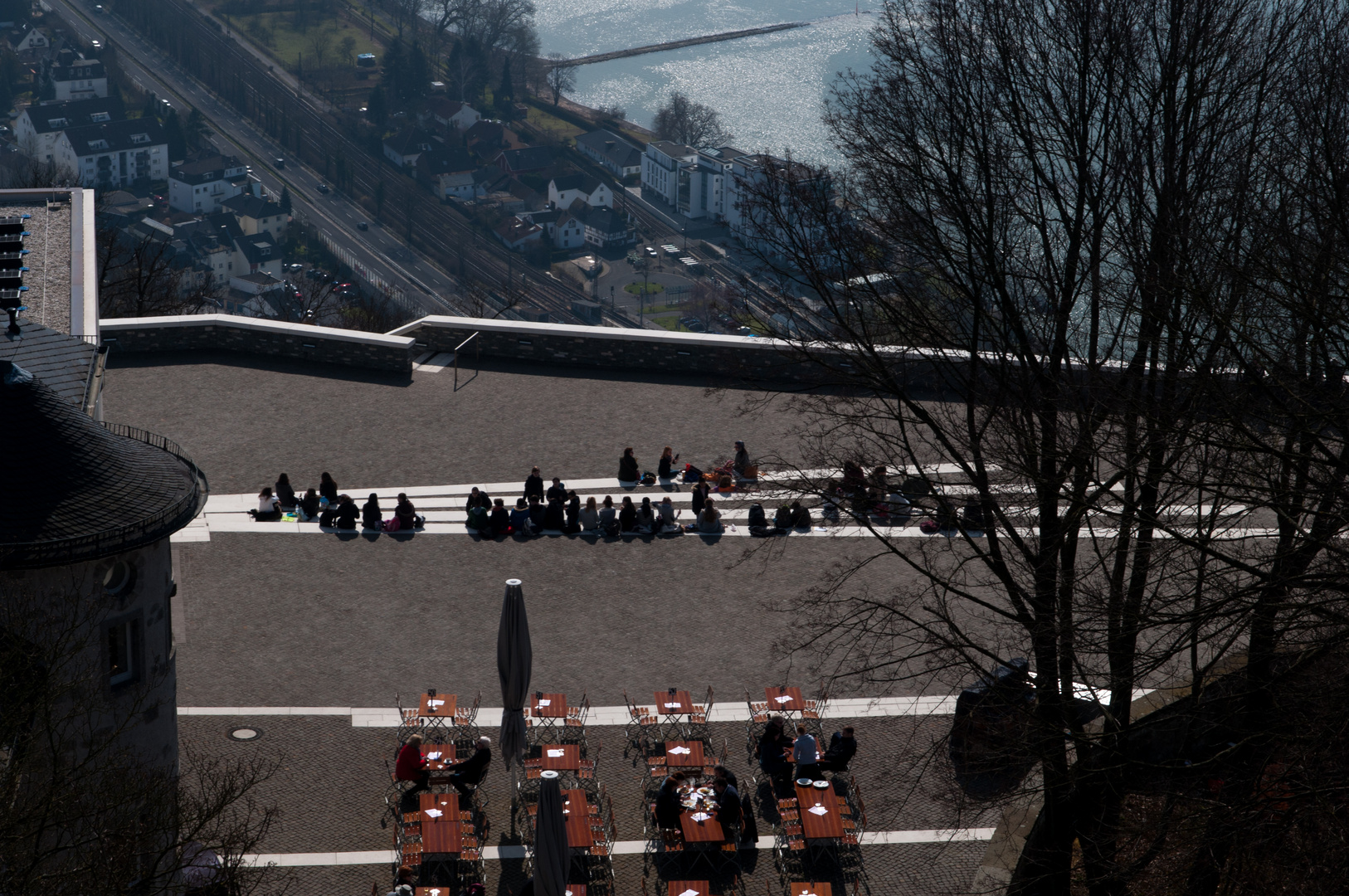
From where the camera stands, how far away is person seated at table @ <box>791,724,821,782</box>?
17234 mm

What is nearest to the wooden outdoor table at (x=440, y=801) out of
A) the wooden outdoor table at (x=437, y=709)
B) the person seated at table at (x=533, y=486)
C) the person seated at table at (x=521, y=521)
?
the wooden outdoor table at (x=437, y=709)

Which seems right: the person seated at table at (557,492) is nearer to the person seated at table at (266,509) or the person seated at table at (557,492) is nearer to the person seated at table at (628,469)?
the person seated at table at (628,469)

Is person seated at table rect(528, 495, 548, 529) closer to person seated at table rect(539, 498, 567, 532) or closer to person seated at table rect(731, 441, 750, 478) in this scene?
person seated at table rect(539, 498, 567, 532)

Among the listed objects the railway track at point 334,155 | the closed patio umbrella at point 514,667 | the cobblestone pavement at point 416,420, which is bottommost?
the closed patio umbrella at point 514,667

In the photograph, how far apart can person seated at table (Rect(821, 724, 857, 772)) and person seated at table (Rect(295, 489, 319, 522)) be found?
10144 millimetres

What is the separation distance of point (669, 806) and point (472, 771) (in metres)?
2.49

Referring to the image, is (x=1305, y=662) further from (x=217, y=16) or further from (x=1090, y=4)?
(x=217, y=16)

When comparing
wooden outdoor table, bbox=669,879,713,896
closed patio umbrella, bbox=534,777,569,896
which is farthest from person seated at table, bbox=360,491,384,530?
wooden outdoor table, bbox=669,879,713,896

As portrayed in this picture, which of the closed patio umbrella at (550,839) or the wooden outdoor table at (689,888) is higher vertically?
the closed patio umbrella at (550,839)

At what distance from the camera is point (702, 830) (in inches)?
635

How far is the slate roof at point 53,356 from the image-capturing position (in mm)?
16422

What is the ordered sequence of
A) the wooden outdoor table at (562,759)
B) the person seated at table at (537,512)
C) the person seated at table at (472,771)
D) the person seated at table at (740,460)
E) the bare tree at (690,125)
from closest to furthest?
1. the person seated at table at (472,771)
2. the wooden outdoor table at (562,759)
3. the person seated at table at (537,512)
4. the person seated at table at (740,460)
5. the bare tree at (690,125)

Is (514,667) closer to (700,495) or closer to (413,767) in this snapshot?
(413,767)

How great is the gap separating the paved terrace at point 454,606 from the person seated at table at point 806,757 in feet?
2.13
